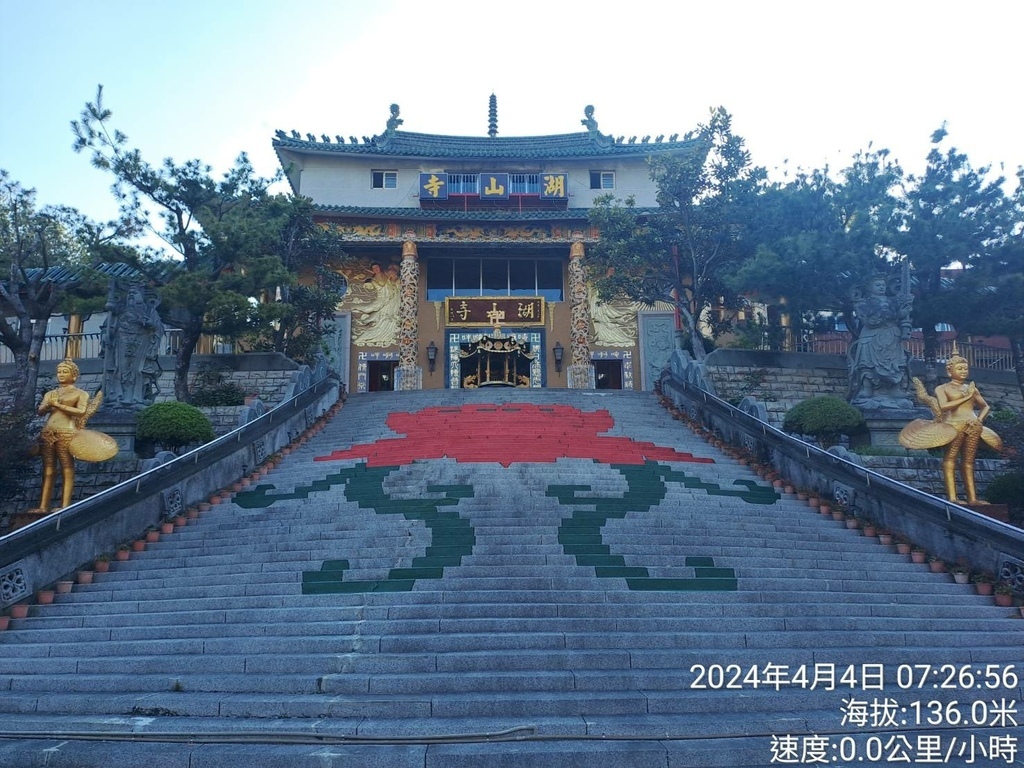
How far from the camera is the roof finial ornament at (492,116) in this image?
33.1 meters

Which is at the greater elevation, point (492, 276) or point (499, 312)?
point (492, 276)

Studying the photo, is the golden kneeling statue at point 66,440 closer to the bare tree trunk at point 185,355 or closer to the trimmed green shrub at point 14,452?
the trimmed green shrub at point 14,452

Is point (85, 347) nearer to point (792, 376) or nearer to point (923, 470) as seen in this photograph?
point (792, 376)

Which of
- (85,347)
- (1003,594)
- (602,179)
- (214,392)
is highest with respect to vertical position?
(602,179)

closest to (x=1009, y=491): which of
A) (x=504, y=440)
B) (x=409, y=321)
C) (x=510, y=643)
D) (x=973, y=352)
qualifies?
(x=510, y=643)

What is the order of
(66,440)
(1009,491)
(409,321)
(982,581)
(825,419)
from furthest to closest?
(409,321) < (825,419) < (1009,491) < (66,440) < (982,581)

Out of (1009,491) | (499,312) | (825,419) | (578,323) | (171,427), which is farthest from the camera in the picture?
(499,312)

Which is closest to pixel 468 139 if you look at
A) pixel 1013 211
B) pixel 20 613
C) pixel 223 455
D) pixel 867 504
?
pixel 1013 211

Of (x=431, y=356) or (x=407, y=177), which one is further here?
(x=407, y=177)

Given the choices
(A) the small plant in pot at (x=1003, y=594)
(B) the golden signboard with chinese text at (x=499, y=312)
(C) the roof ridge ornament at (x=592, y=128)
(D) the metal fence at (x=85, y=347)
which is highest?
(C) the roof ridge ornament at (x=592, y=128)

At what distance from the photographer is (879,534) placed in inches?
369

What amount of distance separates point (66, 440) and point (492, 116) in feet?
93.5

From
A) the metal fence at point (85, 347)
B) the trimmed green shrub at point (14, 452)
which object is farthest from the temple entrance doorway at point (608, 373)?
the trimmed green shrub at point (14, 452)

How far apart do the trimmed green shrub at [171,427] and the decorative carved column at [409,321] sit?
12.5m
